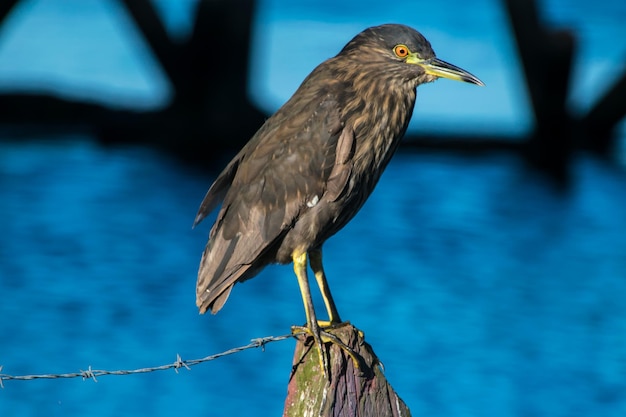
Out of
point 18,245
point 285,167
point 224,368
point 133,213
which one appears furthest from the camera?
point 133,213

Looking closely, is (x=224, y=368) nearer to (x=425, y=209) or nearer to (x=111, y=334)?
(x=111, y=334)

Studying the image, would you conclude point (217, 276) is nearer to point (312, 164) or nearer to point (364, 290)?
point (312, 164)

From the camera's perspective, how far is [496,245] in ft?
32.1

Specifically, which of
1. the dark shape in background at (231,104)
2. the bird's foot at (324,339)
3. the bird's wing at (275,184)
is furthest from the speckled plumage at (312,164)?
the dark shape in background at (231,104)

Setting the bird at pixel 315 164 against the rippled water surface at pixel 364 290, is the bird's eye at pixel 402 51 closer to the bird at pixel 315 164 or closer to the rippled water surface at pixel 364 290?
the bird at pixel 315 164

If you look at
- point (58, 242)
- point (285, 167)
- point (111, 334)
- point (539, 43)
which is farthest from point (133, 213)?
point (285, 167)

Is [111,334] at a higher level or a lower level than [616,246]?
lower

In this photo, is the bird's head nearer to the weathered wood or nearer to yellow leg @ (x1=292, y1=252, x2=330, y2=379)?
yellow leg @ (x1=292, y1=252, x2=330, y2=379)

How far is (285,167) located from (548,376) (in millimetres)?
4219

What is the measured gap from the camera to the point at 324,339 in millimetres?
3316

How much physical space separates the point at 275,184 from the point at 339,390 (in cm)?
89

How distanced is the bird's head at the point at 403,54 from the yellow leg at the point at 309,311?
0.69 meters

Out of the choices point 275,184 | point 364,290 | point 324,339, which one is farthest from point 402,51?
point 364,290

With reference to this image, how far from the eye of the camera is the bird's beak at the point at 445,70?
377cm
